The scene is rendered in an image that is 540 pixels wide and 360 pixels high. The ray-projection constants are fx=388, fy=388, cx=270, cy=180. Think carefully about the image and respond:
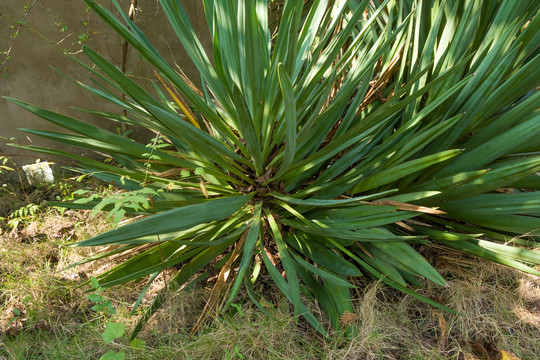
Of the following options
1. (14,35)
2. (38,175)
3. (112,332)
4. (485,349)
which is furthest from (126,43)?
(485,349)

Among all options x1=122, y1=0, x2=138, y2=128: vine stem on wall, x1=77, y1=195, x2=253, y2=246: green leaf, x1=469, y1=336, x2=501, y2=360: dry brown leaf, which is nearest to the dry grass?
x1=469, y1=336, x2=501, y2=360: dry brown leaf

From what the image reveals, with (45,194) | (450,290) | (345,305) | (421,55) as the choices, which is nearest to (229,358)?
(345,305)

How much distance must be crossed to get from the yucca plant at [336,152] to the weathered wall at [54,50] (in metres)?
1.36

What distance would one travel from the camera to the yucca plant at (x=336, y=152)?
1359mm

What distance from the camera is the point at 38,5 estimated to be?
258 centimetres

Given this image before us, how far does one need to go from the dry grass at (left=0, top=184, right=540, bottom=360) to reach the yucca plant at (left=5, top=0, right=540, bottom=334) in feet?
0.36

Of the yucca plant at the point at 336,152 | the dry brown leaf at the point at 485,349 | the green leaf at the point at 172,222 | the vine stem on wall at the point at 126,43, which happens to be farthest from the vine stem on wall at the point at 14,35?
the dry brown leaf at the point at 485,349

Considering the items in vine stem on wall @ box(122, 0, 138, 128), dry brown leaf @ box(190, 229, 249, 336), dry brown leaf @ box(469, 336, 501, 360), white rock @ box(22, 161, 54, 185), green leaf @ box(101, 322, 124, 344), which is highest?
vine stem on wall @ box(122, 0, 138, 128)

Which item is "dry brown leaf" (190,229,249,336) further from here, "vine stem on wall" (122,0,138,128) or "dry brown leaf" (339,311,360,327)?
"vine stem on wall" (122,0,138,128)

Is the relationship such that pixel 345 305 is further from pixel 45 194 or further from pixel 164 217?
pixel 45 194

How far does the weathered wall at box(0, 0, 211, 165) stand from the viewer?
2598 mm

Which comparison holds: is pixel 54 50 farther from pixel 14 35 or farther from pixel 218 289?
pixel 218 289

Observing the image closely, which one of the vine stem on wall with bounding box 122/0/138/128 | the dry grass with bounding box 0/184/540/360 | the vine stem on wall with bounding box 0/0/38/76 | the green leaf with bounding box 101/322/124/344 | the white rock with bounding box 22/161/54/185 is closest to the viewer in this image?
the green leaf with bounding box 101/322/124/344

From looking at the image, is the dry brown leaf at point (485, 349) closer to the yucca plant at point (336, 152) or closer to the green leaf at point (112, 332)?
the yucca plant at point (336, 152)
